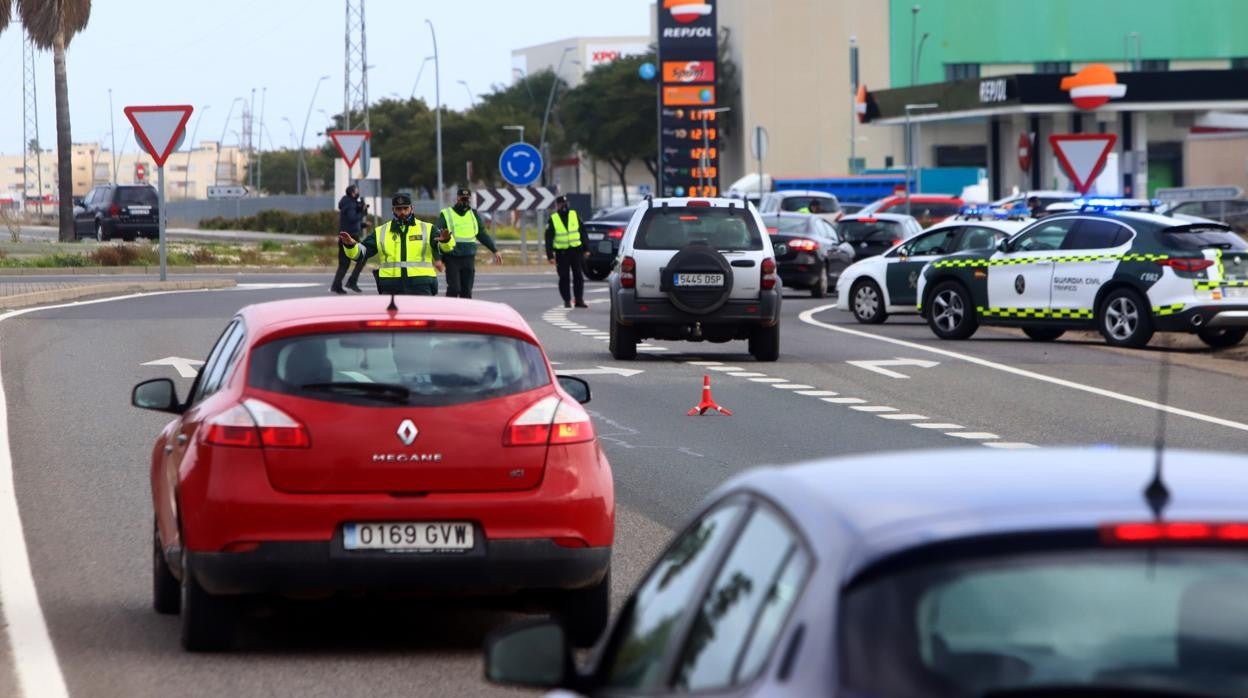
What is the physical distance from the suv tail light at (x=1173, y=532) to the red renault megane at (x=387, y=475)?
498cm

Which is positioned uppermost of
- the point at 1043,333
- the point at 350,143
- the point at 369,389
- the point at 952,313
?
the point at 350,143

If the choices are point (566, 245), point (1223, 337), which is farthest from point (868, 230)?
point (1223, 337)

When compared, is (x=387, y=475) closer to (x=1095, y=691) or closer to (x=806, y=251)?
(x=1095, y=691)

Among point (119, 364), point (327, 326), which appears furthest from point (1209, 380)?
point (327, 326)

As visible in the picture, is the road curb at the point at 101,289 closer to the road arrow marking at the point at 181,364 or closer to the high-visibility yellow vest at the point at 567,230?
the high-visibility yellow vest at the point at 567,230

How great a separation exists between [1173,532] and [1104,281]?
23.0 metres

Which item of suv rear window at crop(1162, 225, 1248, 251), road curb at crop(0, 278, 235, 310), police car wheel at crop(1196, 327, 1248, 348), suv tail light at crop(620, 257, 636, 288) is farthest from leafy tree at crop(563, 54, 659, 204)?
suv tail light at crop(620, 257, 636, 288)

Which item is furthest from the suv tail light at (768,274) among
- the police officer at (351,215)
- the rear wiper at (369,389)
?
the rear wiper at (369,389)

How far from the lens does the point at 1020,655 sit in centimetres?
317

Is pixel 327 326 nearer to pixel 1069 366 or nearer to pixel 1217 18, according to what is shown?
pixel 1069 366

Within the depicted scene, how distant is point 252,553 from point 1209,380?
50.9 ft

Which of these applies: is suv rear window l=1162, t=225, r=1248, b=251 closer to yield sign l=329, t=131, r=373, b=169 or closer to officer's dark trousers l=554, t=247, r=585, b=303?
officer's dark trousers l=554, t=247, r=585, b=303

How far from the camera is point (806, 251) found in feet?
126

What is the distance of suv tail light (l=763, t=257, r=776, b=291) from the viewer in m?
23.1
